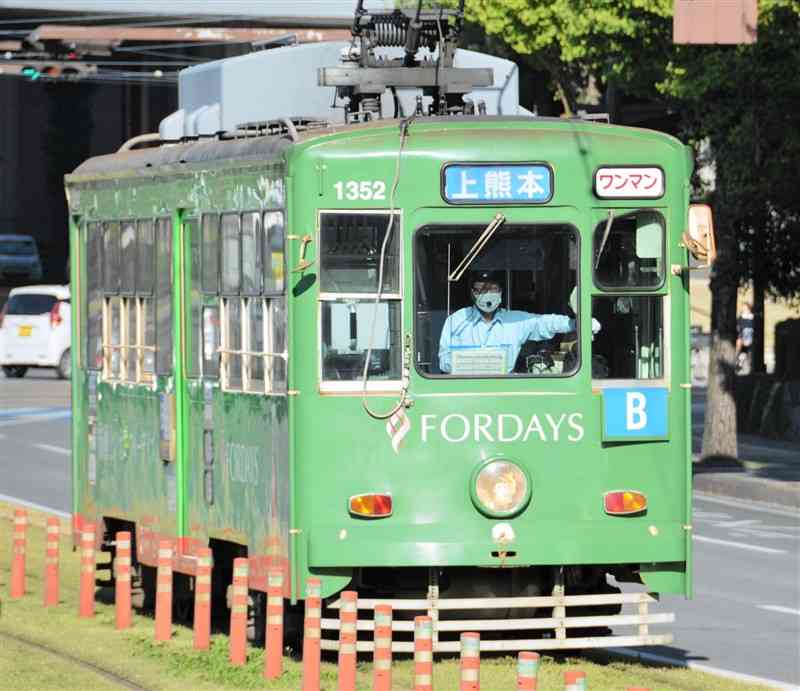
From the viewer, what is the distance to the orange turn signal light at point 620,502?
12.6m

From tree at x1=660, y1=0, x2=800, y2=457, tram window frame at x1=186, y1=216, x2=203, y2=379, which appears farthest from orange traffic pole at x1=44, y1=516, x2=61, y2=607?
tree at x1=660, y1=0, x2=800, y2=457

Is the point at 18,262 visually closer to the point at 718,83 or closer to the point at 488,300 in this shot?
the point at 718,83

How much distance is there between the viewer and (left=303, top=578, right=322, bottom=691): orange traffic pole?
Answer: 1162cm

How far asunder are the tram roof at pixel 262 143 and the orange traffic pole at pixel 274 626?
2.33m

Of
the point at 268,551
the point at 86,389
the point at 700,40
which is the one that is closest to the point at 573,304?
the point at 268,551

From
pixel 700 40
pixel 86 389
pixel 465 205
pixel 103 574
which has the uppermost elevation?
pixel 700 40

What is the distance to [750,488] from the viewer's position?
84.7 ft


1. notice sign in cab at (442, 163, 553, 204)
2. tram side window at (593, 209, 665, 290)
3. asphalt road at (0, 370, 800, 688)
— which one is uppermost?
notice sign in cab at (442, 163, 553, 204)

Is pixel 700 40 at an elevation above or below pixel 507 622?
above

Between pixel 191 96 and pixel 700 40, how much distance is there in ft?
17.5

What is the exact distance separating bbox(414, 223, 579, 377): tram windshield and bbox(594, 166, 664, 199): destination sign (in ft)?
0.99

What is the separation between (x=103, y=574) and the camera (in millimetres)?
17797

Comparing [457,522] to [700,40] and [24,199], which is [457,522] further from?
[24,199]

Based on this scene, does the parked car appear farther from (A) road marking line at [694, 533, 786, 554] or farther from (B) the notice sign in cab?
(B) the notice sign in cab
